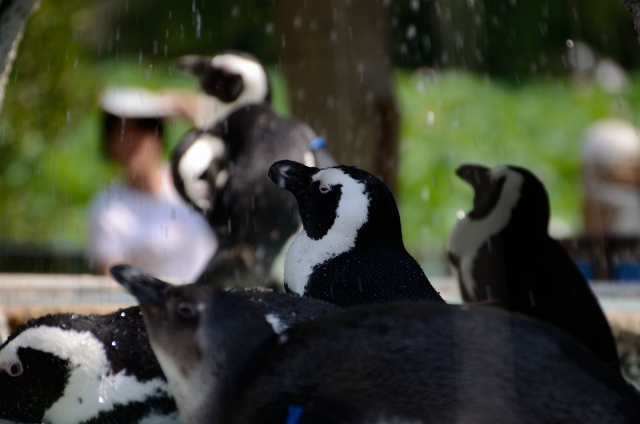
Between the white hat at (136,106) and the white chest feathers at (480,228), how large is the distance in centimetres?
206

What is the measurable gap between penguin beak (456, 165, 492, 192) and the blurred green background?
2.76m

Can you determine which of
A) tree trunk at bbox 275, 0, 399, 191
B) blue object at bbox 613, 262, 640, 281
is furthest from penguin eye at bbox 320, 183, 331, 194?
blue object at bbox 613, 262, 640, 281

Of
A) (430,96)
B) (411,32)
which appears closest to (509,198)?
(411,32)

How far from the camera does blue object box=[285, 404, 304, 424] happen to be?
946mm

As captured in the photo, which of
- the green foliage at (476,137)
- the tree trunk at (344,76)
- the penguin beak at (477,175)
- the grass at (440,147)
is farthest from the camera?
the green foliage at (476,137)

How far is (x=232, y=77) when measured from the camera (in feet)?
10.9

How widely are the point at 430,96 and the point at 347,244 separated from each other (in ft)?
19.0

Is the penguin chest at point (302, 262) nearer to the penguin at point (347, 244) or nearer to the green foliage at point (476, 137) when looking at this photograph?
the penguin at point (347, 244)

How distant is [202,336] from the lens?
1.02m

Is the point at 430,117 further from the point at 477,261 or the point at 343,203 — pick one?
the point at 343,203

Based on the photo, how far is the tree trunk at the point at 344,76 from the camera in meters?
3.75

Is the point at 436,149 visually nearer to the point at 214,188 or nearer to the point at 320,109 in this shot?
the point at 320,109

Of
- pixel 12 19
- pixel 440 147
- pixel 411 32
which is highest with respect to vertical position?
pixel 411 32

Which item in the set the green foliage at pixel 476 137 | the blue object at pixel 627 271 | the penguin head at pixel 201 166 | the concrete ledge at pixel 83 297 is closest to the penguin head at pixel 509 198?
the concrete ledge at pixel 83 297
